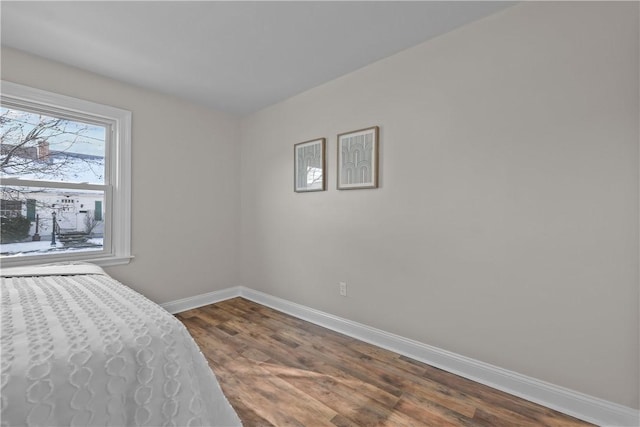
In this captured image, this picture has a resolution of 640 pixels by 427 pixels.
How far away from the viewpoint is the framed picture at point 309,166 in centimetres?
276

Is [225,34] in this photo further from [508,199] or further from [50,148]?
[508,199]

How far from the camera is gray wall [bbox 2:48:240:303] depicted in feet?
8.84

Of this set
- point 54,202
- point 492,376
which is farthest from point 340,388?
point 54,202

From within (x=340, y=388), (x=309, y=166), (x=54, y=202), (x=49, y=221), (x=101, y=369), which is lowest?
(x=340, y=388)

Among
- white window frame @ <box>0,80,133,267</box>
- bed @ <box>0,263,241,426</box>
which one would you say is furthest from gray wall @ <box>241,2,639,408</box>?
white window frame @ <box>0,80,133,267</box>

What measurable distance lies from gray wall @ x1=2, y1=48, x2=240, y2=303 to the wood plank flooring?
0.89m

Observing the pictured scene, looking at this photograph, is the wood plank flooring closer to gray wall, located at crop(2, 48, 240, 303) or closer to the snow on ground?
gray wall, located at crop(2, 48, 240, 303)

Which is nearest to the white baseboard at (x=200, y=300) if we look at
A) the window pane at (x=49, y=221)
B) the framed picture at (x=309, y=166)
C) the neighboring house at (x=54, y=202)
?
the window pane at (x=49, y=221)

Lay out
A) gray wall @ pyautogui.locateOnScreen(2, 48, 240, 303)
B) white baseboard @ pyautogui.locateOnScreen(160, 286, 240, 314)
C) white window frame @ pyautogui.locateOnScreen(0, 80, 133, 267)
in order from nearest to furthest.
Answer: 1. white window frame @ pyautogui.locateOnScreen(0, 80, 133, 267)
2. gray wall @ pyautogui.locateOnScreen(2, 48, 240, 303)
3. white baseboard @ pyautogui.locateOnScreen(160, 286, 240, 314)

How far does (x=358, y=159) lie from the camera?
2.49 m

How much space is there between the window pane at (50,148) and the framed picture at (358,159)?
7.35ft

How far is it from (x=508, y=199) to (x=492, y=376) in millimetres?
1106

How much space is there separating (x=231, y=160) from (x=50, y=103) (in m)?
1.66

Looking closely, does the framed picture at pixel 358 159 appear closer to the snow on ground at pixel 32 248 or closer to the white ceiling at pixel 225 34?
the white ceiling at pixel 225 34
